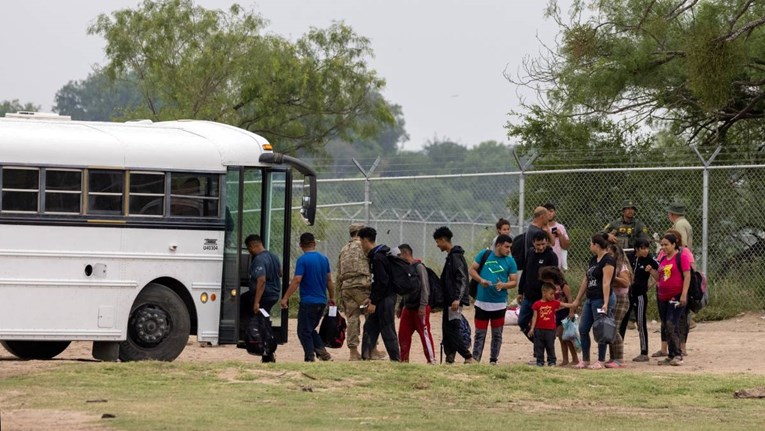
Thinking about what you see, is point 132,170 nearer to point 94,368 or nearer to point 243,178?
point 243,178

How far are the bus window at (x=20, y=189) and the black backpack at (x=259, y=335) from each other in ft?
8.73

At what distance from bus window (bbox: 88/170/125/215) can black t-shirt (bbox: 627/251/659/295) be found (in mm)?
→ 6255

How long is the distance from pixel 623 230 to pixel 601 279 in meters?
2.30

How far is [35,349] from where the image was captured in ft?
58.1

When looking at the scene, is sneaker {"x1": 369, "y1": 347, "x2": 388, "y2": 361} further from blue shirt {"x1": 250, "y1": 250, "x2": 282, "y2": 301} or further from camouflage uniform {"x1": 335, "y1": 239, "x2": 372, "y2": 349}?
blue shirt {"x1": 250, "y1": 250, "x2": 282, "y2": 301}

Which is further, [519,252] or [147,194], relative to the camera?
[519,252]

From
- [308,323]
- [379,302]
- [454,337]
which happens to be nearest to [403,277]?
[379,302]

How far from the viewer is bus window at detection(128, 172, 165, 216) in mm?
16438

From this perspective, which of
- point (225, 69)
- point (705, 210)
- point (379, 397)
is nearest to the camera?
point (379, 397)

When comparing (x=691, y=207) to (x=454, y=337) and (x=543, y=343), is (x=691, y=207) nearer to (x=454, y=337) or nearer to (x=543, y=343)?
(x=543, y=343)

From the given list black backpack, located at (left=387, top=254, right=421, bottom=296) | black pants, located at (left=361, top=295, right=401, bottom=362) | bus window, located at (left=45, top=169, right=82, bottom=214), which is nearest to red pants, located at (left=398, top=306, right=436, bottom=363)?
black pants, located at (left=361, top=295, right=401, bottom=362)

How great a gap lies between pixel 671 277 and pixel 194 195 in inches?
225

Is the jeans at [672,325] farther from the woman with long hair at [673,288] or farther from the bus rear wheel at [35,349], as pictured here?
the bus rear wheel at [35,349]

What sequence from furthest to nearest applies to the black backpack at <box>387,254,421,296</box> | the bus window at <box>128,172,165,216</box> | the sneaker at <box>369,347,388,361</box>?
1. the sneaker at <box>369,347,388,361</box>
2. the black backpack at <box>387,254,421,296</box>
3. the bus window at <box>128,172,165,216</box>
